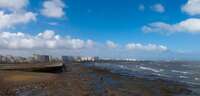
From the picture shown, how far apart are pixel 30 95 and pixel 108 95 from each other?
624cm

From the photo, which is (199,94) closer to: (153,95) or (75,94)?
(153,95)

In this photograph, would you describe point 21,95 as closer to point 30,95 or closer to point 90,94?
point 30,95

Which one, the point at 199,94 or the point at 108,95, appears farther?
the point at 199,94

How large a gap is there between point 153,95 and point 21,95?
36.0ft

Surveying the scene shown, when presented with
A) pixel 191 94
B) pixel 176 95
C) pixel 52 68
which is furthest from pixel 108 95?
pixel 52 68

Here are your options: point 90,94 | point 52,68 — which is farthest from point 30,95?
point 52,68

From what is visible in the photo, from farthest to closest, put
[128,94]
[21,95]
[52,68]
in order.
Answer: [52,68] < [128,94] < [21,95]

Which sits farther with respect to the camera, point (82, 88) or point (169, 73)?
point (169, 73)

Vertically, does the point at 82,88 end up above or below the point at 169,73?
above

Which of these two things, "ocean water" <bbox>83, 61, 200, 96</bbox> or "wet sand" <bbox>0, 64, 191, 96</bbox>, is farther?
"ocean water" <bbox>83, 61, 200, 96</bbox>

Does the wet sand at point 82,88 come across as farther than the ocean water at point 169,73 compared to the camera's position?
No

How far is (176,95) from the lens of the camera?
938 inches

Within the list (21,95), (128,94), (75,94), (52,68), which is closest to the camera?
(21,95)

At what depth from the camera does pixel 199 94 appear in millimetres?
24719
